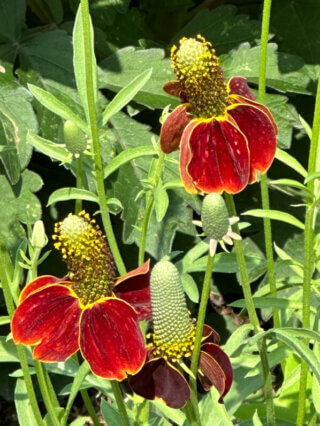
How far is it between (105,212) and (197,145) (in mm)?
151

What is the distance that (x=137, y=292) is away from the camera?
42.4 inches

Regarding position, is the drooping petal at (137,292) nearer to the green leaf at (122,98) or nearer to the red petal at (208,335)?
the red petal at (208,335)

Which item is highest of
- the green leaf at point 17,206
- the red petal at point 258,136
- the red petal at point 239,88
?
the red petal at point 239,88

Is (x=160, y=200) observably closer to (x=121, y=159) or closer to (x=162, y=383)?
(x=121, y=159)

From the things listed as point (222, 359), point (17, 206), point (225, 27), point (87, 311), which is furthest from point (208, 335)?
point (225, 27)

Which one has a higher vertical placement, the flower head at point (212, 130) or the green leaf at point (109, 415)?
the flower head at point (212, 130)

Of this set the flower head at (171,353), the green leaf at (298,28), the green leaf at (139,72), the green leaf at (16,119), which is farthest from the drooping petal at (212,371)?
the green leaf at (298,28)

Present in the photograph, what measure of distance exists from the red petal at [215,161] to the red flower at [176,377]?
0.18 m

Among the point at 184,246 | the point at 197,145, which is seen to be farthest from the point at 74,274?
the point at 184,246

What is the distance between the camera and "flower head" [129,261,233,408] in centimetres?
93

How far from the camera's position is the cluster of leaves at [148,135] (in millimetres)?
1291

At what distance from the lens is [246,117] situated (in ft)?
3.57

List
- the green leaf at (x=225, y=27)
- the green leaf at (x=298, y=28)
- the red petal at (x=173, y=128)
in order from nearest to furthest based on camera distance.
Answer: the red petal at (x=173, y=128)
the green leaf at (x=225, y=27)
the green leaf at (x=298, y=28)

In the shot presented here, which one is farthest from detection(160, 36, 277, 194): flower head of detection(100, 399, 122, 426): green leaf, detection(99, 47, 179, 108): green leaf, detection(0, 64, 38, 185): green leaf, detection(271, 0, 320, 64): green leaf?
detection(271, 0, 320, 64): green leaf
